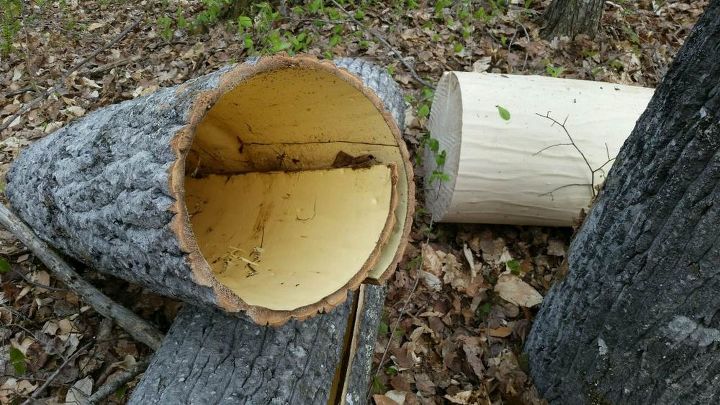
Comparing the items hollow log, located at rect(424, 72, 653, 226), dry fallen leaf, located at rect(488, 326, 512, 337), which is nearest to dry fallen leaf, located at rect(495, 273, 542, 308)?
dry fallen leaf, located at rect(488, 326, 512, 337)

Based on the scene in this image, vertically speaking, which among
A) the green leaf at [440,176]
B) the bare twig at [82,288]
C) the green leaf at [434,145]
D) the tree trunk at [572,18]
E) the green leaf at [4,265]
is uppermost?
the tree trunk at [572,18]

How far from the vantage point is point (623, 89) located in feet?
9.09

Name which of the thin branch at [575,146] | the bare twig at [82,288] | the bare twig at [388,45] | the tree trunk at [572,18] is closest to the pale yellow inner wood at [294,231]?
the bare twig at [82,288]

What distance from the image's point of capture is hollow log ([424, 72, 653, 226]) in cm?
252

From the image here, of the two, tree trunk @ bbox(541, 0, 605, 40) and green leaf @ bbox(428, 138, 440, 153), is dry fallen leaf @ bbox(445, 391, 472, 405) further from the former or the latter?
tree trunk @ bbox(541, 0, 605, 40)

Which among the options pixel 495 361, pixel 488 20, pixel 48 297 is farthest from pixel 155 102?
pixel 488 20

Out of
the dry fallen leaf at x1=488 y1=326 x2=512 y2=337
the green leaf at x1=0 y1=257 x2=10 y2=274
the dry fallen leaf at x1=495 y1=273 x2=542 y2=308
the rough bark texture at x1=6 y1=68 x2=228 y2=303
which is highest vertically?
the rough bark texture at x1=6 y1=68 x2=228 y2=303

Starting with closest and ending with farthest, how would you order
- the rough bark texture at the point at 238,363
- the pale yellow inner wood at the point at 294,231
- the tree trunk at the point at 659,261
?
the tree trunk at the point at 659,261, the rough bark texture at the point at 238,363, the pale yellow inner wood at the point at 294,231

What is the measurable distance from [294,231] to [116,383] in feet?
3.35

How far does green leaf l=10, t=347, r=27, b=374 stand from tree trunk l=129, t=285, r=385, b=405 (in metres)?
0.87

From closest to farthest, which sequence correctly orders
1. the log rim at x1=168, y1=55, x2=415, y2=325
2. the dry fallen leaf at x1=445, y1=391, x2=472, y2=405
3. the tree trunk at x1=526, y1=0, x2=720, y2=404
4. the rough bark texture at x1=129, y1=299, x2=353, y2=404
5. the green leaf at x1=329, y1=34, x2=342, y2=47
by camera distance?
the tree trunk at x1=526, y1=0, x2=720, y2=404
the log rim at x1=168, y1=55, x2=415, y2=325
the rough bark texture at x1=129, y1=299, x2=353, y2=404
the dry fallen leaf at x1=445, y1=391, x2=472, y2=405
the green leaf at x1=329, y1=34, x2=342, y2=47

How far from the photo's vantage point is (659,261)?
149cm

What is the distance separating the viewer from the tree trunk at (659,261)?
4.37 feet

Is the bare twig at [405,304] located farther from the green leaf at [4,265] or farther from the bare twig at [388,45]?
the green leaf at [4,265]
